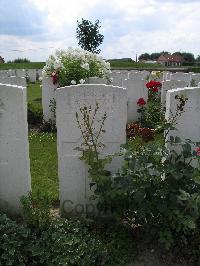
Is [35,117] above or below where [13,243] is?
above

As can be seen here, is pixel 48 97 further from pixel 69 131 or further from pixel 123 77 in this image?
pixel 123 77

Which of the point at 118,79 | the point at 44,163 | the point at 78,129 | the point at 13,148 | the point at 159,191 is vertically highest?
the point at 118,79

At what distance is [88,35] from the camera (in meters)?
43.1

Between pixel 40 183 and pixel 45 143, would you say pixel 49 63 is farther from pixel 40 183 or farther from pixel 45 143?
pixel 40 183

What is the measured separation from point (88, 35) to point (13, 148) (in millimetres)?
40588

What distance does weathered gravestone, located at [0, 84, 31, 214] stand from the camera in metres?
3.98

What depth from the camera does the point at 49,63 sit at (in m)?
8.48

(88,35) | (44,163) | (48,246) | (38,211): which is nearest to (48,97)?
(44,163)

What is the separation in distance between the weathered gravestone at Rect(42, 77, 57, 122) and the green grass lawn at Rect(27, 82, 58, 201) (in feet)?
2.30

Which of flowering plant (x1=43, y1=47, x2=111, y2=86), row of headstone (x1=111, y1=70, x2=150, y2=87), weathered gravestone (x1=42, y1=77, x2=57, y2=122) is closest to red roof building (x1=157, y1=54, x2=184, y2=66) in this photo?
row of headstone (x1=111, y1=70, x2=150, y2=87)

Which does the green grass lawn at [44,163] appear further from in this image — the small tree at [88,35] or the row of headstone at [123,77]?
the small tree at [88,35]

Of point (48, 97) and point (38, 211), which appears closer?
point (38, 211)

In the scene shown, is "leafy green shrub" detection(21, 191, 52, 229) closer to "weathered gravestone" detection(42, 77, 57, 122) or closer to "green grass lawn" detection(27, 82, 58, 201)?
"green grass lawn" detection(27, 82, 58, 201)

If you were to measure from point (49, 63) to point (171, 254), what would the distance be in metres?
5.89
